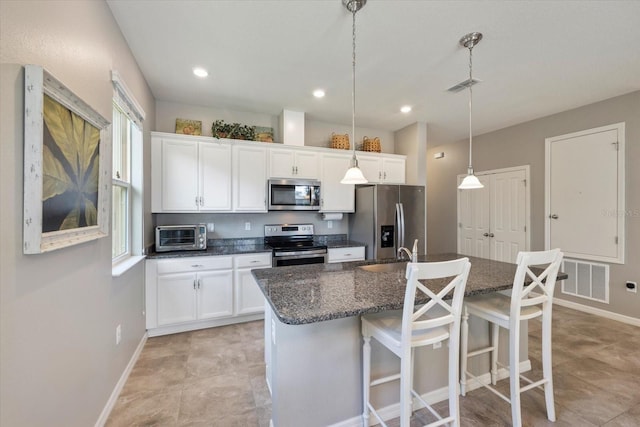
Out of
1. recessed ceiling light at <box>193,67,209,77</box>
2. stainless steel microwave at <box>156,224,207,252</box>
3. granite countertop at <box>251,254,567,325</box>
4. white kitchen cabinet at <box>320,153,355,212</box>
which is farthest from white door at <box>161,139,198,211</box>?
granite countertop at <box>251,254,567,325</box>

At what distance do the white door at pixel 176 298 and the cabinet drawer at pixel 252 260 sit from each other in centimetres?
49

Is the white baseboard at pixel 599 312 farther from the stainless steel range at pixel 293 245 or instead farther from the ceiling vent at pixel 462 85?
the stainless steel range at pixel 293 245

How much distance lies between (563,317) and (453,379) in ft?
10.5

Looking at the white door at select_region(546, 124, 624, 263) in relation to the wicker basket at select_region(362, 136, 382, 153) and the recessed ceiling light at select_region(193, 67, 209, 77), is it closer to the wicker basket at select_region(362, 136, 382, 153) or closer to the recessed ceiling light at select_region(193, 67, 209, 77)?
the wicker basket at select_region(362, 136, 382, 153)

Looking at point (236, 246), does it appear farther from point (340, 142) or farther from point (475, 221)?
point (475, 221)

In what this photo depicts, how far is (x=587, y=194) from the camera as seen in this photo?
361cm

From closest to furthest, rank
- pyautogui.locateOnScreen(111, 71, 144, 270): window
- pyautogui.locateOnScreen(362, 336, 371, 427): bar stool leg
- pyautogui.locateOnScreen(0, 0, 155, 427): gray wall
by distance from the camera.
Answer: pyautogui.locateOnScreen(0, 0, 155, 427): gray wall → pyautogui.locateOnScreen(362, 336, 371, 427): bar stool leg → pyautogui.locateOnScreen(111, 71, 144, 270): window

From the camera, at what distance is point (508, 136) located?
14.9ft

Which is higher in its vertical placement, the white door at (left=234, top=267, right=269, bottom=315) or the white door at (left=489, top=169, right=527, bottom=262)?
the white door at (left=489, top=169, right=527, bottom=262)

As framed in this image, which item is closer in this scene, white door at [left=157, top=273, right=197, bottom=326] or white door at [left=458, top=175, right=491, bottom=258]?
white door at [left=157, top=273, right=197, bottom=326]

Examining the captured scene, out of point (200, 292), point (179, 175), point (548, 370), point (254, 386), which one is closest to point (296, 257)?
point (200, 292)

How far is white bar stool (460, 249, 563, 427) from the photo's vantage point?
165 cm

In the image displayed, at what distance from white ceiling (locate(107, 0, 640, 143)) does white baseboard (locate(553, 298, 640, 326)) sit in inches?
107

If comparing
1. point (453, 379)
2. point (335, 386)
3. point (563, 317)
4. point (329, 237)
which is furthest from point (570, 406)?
point (329, 237)
